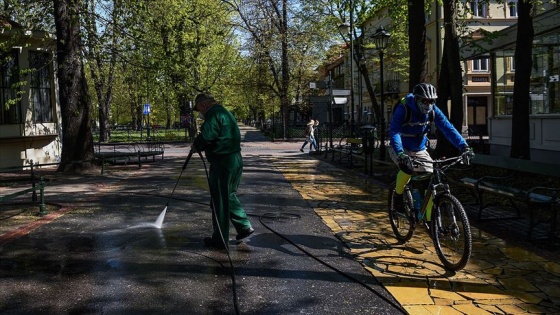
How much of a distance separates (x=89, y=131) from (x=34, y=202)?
245 inches

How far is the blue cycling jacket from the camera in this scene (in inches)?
210

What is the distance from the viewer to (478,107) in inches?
1754

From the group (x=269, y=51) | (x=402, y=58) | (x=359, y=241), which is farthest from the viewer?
(x=402, y=58)

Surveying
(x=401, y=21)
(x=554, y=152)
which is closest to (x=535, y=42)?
(x=554, y=152)

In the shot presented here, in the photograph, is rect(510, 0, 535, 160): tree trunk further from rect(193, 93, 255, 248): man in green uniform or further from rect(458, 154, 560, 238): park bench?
rect(193, 93, 255, 248): man in green uniform

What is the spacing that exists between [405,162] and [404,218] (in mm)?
1012

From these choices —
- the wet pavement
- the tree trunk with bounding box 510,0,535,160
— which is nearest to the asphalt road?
the wet pavement

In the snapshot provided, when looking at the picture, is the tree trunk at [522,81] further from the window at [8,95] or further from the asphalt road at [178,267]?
the window at [8,95]

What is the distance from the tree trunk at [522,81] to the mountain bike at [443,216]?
26.4 feet

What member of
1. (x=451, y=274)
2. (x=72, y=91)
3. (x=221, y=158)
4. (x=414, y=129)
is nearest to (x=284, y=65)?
(x=72, y=91)

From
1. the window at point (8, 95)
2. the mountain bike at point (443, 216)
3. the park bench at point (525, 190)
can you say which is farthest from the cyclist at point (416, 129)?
the window at point (8, 95)

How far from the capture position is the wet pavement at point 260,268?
13.7 feet

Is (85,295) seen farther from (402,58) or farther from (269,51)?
(402,58)

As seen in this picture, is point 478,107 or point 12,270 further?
point 478,107
